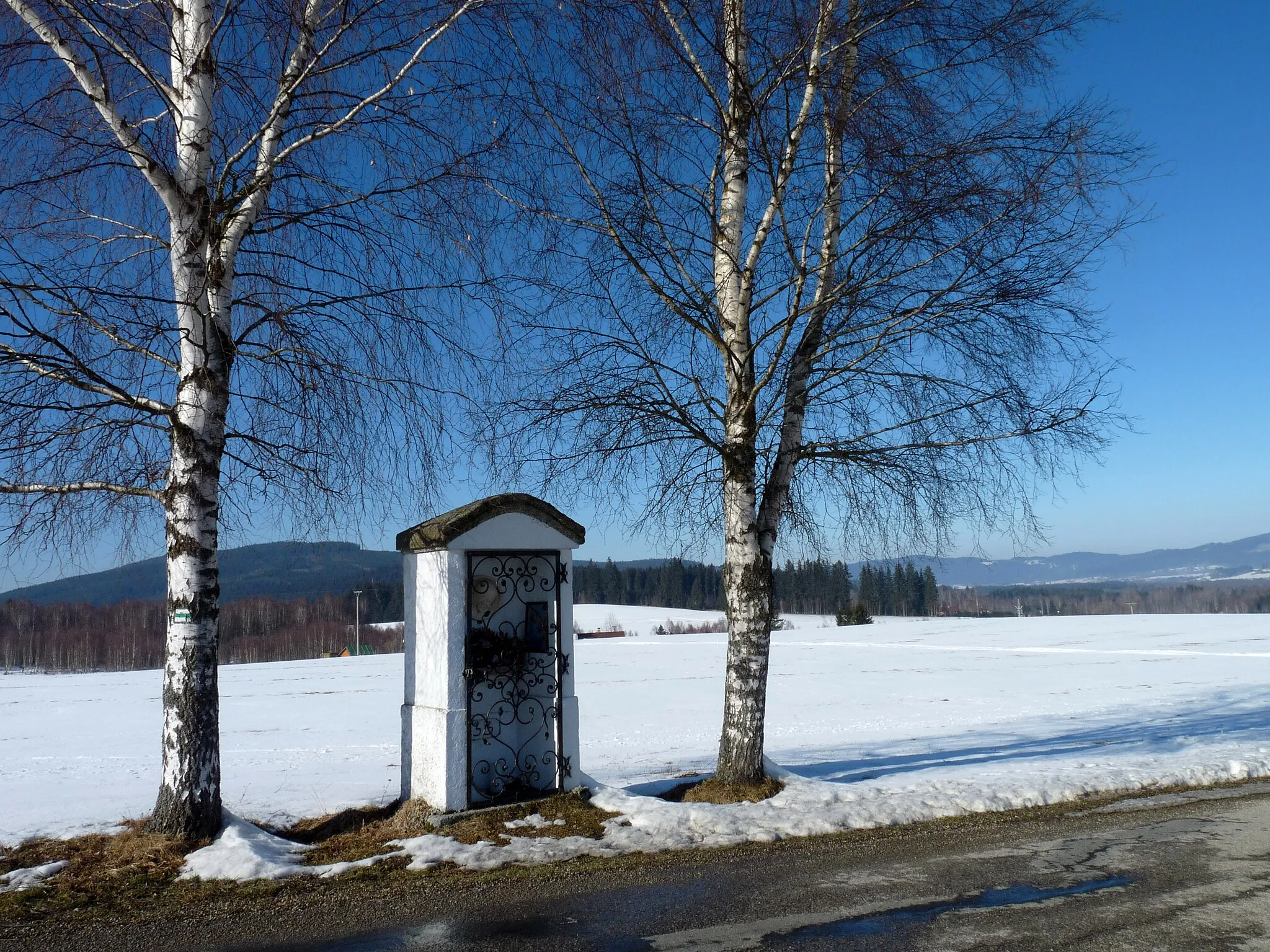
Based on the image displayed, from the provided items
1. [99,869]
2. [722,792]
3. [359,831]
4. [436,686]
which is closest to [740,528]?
[722,792]

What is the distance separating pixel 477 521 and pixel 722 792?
2.97 m

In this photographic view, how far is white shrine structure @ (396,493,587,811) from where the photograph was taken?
289 inches

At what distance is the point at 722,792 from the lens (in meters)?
7.83

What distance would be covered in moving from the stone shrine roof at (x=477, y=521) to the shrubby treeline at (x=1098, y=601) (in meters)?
104

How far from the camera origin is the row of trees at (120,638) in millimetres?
84000

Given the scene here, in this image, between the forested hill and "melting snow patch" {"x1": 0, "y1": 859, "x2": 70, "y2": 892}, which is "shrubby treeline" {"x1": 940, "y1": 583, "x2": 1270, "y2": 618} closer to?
the forested hill

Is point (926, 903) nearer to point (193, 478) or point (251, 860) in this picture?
point (251, 860)

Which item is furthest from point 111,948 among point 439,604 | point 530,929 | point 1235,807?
point 1235,807

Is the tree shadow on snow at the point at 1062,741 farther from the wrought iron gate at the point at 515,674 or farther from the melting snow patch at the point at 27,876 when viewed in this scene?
the melting snow patch at the point at 27,876

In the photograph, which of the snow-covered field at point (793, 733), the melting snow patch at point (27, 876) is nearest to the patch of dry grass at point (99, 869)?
the melting snow patch at point (27, 876)

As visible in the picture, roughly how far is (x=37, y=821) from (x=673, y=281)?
6.66m

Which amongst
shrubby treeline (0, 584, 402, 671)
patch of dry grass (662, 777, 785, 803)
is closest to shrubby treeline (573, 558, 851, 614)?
shrubby treeline (0, 584, 402, 671)

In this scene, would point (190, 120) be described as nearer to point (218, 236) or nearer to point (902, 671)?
point (218, 236)

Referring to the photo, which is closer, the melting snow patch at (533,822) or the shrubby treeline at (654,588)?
the melting snow patch at (533,822)
